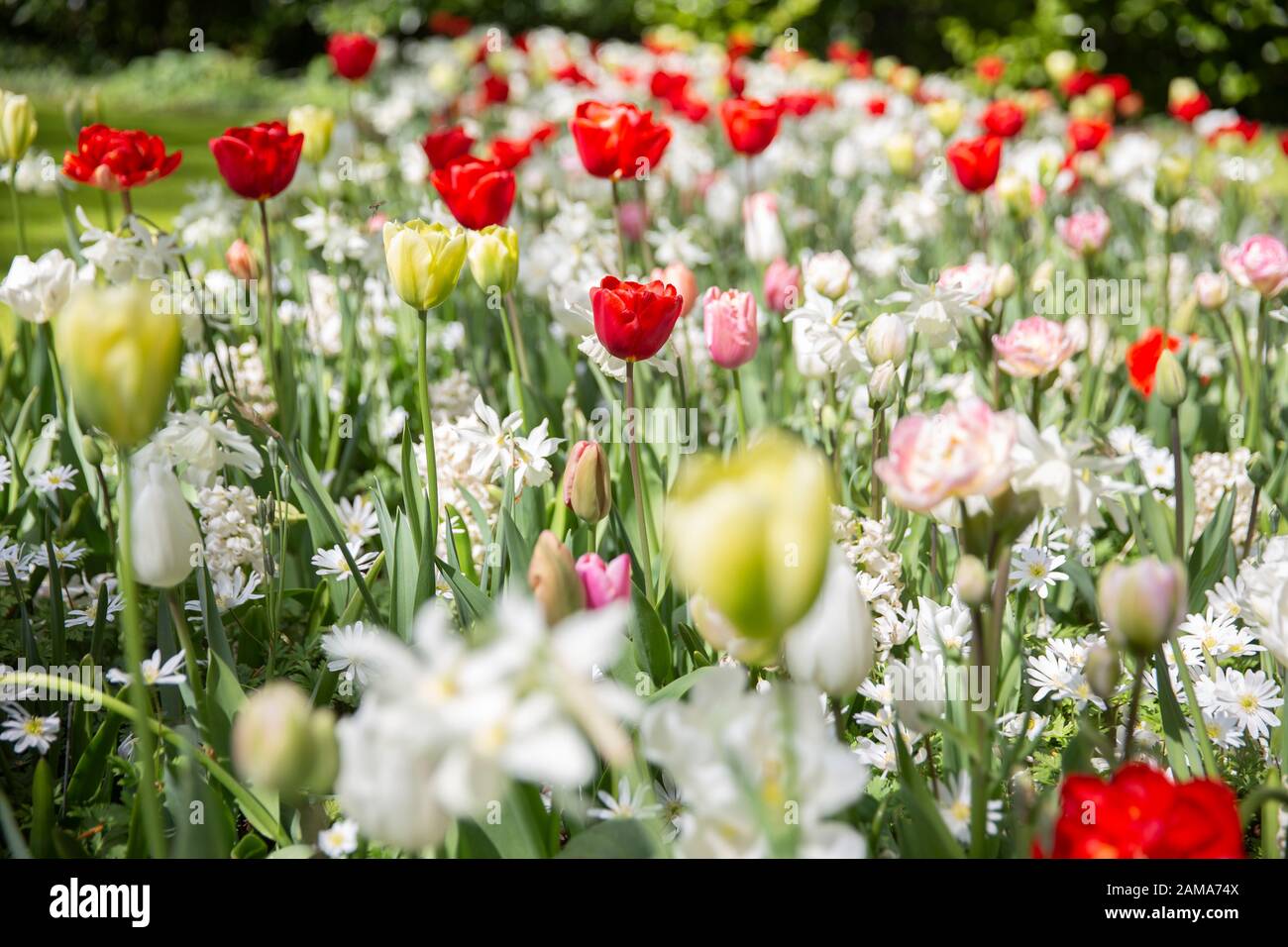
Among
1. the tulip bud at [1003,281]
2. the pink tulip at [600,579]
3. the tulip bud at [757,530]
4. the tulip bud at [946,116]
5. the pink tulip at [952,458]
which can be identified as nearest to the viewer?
the tulip bud at [757,530]

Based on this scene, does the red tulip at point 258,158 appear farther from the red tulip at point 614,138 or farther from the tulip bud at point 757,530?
the tulip bud at point 757,530

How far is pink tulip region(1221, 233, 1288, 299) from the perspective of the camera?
2.24m

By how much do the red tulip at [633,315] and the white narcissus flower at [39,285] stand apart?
0.91m

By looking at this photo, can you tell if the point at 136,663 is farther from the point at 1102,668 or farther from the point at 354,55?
the point at 354,55

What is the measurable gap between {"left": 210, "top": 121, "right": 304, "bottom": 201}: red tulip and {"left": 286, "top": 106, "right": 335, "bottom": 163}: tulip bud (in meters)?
0.69

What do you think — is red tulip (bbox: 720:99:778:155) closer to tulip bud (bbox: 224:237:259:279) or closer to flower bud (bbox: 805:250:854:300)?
flower bud (bbox: 805:250:854:300)

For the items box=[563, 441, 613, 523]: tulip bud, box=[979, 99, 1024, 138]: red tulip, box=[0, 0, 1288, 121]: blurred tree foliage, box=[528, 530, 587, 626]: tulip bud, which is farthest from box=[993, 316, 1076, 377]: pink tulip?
box=[0, 0, 1288, 121]: blurred tree foliage

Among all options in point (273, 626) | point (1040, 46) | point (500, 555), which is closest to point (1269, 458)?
point (500, 555)

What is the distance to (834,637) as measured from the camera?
1.07m

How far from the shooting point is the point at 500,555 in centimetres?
173

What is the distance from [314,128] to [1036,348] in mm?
1853

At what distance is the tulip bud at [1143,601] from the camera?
110 cm

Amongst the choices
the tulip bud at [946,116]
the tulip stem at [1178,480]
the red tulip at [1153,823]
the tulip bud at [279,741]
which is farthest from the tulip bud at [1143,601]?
the tulip bud at [946,116]
